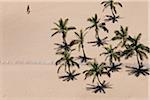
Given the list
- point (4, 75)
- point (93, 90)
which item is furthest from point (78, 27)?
point (4, 75)

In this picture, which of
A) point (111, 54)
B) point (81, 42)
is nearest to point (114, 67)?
point (111, 54)

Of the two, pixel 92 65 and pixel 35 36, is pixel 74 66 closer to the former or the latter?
pixel 92 65

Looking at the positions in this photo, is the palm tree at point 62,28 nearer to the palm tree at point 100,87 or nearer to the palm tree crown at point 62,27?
the palm tree crown at point 62,27

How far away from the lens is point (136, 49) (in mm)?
1025

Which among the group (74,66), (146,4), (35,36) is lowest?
(74,66)

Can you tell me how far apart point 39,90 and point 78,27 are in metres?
0.31

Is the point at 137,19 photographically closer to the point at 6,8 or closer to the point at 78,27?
the point at 78,27

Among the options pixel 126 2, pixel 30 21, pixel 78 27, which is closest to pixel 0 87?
pixel 30 21

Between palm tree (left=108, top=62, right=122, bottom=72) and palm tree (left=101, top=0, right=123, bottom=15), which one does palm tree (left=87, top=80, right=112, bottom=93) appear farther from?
palm tree (left=101, top=0, right=123, bottom=15)

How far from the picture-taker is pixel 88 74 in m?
1.03

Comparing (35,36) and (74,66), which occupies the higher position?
(35,36)

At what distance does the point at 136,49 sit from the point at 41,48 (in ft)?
1.30

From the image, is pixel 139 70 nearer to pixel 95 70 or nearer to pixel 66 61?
pixel 95 70

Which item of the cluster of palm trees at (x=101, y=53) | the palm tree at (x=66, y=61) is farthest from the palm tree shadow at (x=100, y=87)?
the palm tree at (x=66, y=61)
